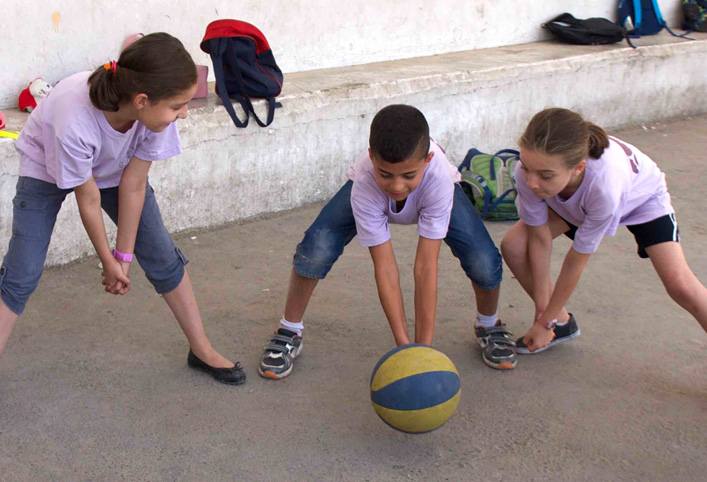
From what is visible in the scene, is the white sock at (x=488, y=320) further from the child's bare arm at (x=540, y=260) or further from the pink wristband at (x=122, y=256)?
the pink wristband at (x=122, y=256)

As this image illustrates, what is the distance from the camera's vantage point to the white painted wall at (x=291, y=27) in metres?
4.43

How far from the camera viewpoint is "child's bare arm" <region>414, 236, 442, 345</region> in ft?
9.40

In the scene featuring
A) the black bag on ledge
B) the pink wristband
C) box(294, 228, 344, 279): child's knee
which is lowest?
the black bag on ledge

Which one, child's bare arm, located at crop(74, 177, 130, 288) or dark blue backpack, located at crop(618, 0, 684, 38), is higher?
child's bare arm, located at crop(74, 177, 130, 288)

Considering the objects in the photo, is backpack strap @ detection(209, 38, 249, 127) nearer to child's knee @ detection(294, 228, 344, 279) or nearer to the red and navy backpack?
the red and navy backpack

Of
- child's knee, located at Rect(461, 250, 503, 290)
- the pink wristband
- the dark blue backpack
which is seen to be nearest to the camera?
the pink wristband

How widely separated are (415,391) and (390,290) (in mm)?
470

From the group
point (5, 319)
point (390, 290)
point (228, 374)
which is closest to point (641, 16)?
point (390, 290)

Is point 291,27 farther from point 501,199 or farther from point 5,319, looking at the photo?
point 5,319

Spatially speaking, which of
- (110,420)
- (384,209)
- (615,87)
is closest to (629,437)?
(384,209)

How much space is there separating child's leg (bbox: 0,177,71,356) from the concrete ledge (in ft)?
3.93

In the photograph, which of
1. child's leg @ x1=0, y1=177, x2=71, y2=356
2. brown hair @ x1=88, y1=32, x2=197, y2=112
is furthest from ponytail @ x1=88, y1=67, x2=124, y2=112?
child's leg @ x1=0, y1=177, x2=71, y2=356

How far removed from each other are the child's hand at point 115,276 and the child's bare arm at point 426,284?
3.57 ft

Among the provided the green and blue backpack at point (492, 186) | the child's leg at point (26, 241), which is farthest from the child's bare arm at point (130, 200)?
the green and blue backpack at point (492, 186)
